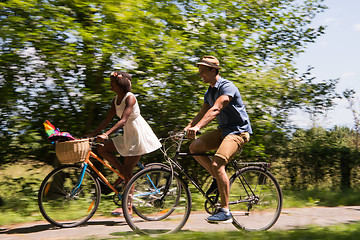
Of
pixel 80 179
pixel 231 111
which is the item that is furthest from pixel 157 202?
pixel 231 111

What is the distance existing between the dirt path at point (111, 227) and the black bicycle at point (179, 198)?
0.82ft

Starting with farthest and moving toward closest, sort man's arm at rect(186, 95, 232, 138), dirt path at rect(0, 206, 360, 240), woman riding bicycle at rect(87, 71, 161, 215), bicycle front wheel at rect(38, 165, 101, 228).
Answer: woman riding bicycle at rect(87, 71, 161, 215) → bicycle front wheel at rect(38, 165, 101, 228) → dirt path at rect(0, 206, 360, 240) → man's arm at rect(186, 95, 232, 138)

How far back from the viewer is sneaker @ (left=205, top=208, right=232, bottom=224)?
5055mm

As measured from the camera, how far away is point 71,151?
17.2ft

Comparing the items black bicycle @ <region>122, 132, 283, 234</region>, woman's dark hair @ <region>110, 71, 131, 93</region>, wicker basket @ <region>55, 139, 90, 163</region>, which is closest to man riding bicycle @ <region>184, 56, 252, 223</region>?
black bicycle @ <region>122, 132, 283, 234</region>

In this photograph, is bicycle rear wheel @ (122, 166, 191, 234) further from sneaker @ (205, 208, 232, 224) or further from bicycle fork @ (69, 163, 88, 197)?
bicycle fork @ (69, 163, 88, 197)

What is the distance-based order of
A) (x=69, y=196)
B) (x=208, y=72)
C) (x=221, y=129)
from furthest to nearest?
(x=69, y=196) < (x=221, y=129) < (x=208, y=72)

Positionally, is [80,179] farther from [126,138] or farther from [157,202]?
[157,202]

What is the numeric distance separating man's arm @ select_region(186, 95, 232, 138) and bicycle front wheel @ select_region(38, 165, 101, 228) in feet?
5.75

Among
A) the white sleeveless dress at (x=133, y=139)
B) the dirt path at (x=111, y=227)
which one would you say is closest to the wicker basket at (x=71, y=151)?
the white sleeveless dress at (x=133, y=139)

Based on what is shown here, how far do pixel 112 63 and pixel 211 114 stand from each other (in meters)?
2.69

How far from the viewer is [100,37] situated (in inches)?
257

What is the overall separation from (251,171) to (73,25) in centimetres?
349

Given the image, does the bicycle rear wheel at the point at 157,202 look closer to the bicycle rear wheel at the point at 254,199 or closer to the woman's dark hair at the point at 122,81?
the bicycle rear wheel at the point at 254,199
